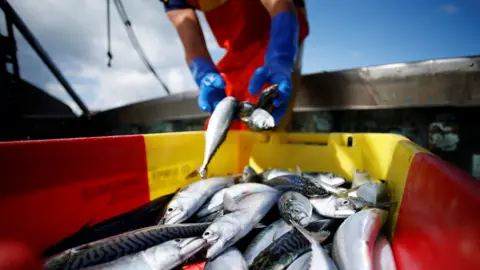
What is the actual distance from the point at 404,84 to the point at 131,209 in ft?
9.63

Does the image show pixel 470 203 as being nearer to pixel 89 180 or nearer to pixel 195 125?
pixel 89 180

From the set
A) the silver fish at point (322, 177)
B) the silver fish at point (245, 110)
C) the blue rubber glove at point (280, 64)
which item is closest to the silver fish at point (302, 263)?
the silver fish at point (322, 177)

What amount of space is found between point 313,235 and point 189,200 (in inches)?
22.9

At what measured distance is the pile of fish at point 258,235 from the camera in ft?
2.66

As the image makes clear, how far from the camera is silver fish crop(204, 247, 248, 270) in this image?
2.80 feet

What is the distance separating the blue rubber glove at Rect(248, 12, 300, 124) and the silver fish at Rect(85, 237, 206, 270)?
4.45ft

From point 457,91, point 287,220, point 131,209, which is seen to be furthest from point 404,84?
point 131,209

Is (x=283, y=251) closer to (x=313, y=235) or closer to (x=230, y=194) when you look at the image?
(x=313, y=235)

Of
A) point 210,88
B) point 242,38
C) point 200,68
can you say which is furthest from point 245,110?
point 242,38

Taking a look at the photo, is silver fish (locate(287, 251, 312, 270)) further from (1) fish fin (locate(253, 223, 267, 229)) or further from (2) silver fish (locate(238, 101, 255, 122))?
(2) silver fish (locate(238, 101, 255, 122))

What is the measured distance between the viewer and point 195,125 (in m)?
4.97

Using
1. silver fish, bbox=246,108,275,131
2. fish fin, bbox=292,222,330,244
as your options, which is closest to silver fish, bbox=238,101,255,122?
silver fish, bbox=246,108,275,131

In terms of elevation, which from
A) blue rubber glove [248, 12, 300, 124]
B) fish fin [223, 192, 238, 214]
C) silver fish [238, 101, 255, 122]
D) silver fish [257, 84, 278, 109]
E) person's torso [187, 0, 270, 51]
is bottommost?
fish fin [223, 192, 238, 214]

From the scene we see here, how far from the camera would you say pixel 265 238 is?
1042 millimetres
